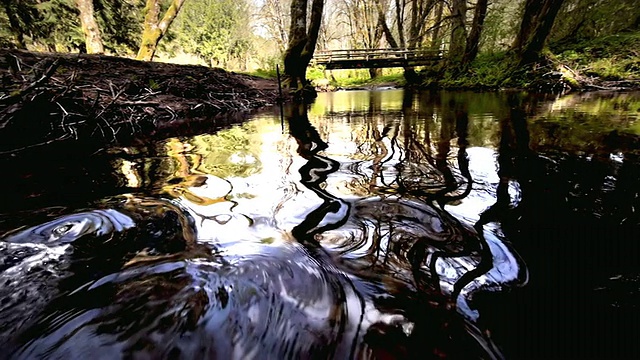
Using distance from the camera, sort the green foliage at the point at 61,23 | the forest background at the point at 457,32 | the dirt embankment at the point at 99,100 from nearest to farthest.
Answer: the dirt embankment at the point at 99,100 → the forest background at the point at 457,32 → the green foliage at the point at 61,23

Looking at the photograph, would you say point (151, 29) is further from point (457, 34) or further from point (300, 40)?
point (457, 34)

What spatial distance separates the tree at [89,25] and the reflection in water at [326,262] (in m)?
9.69

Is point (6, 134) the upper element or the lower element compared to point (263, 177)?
upper

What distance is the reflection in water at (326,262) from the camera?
525 mm

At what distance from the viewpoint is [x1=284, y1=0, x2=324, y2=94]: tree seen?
A: 7625 mm

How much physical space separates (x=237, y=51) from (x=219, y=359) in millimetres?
25632

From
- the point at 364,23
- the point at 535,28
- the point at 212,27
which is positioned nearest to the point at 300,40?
the point at 535,28

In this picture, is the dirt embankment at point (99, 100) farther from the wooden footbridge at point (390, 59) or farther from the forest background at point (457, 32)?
the wooden footbridge at point (390, 59)

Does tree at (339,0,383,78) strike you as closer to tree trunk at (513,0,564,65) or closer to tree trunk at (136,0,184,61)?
tree trunk at (513,0,564,65)

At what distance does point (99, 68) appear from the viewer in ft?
13.4

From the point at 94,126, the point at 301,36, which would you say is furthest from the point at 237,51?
the point at 94,126

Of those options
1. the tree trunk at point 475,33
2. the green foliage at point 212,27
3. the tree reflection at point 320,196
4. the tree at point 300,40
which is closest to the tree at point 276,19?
the green foliage at point 212,27

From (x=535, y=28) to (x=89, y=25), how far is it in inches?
480

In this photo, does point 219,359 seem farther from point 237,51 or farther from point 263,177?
point 237,51
